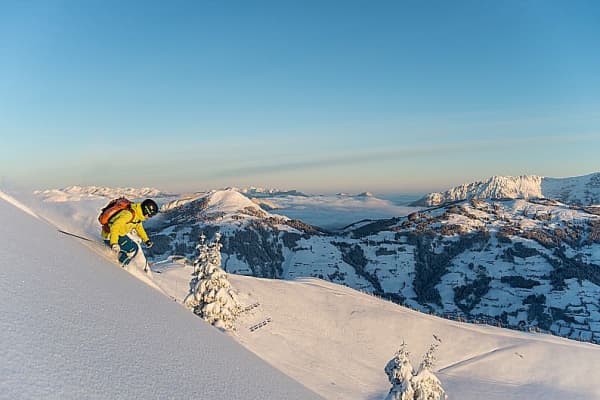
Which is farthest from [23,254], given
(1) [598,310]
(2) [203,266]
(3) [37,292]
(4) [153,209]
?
(1) [598,310]

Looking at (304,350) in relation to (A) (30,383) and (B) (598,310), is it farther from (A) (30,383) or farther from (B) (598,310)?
(B) (598,310)

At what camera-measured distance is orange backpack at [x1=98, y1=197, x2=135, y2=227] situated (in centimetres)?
1136

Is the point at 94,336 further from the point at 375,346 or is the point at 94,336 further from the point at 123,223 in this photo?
the point at 375,346

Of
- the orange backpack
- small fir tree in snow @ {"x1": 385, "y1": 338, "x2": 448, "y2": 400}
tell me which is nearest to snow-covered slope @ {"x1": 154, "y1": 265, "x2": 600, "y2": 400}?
small fir tree in snow @ {"x1": 385, "y1": 338, "x2": 448, "y2": 400}

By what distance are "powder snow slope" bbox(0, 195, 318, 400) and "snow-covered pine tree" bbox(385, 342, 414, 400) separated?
21.2 m

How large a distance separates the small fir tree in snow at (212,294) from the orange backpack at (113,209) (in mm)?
18671

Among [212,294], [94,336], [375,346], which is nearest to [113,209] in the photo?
[94,336]

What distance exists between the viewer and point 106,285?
633 centimetres

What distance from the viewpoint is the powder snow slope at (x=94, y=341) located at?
3.43 m

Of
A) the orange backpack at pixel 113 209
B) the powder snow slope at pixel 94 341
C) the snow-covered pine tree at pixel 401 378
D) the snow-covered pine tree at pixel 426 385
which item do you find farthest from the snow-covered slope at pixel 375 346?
the powder snow slope at pixel 94 341

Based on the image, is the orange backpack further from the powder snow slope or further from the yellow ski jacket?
the powder snow slope

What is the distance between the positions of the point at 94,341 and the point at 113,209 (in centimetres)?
799

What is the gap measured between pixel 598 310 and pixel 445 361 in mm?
165418

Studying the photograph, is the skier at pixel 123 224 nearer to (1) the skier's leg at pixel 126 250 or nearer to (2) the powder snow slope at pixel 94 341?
(1) the skier's leg at pixel 126 250
